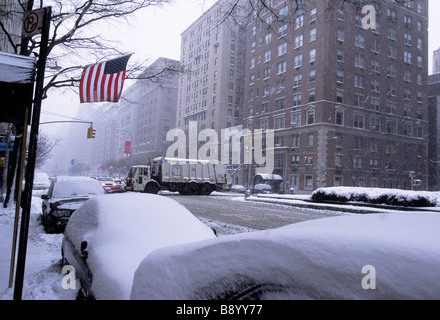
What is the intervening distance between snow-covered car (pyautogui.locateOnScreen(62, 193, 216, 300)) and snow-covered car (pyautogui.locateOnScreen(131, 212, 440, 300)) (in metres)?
1.13

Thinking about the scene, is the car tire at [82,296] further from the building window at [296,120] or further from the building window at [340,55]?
the building window at [340,55]

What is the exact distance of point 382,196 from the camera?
19156 millimetres

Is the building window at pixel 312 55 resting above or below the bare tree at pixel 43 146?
above

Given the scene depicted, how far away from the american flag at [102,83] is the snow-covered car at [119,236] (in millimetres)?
4928

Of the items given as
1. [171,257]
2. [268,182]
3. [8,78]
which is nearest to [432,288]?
[171,257]

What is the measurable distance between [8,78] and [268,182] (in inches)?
1671

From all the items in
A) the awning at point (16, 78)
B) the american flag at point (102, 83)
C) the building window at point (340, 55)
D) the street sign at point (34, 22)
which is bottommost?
the awning at point (16, 78)

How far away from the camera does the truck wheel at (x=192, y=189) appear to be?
98.9 feet

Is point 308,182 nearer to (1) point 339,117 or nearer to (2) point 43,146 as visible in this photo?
(1) point 339,117

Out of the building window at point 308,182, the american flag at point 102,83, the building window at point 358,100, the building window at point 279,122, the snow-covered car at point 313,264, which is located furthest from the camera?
the building window at point 279,122

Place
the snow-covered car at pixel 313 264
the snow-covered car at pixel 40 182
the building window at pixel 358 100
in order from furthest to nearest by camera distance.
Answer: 1. the building window at pixel 358 100
2. the snow-covered car at pixel 40 182
3. the snow-covered car at pixel 313 264

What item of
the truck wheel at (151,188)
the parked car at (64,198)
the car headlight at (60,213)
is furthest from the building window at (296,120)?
the car headlight at (60,213)

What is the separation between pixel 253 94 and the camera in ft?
187

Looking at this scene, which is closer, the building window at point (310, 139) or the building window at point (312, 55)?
the building window at point (310, 139)
